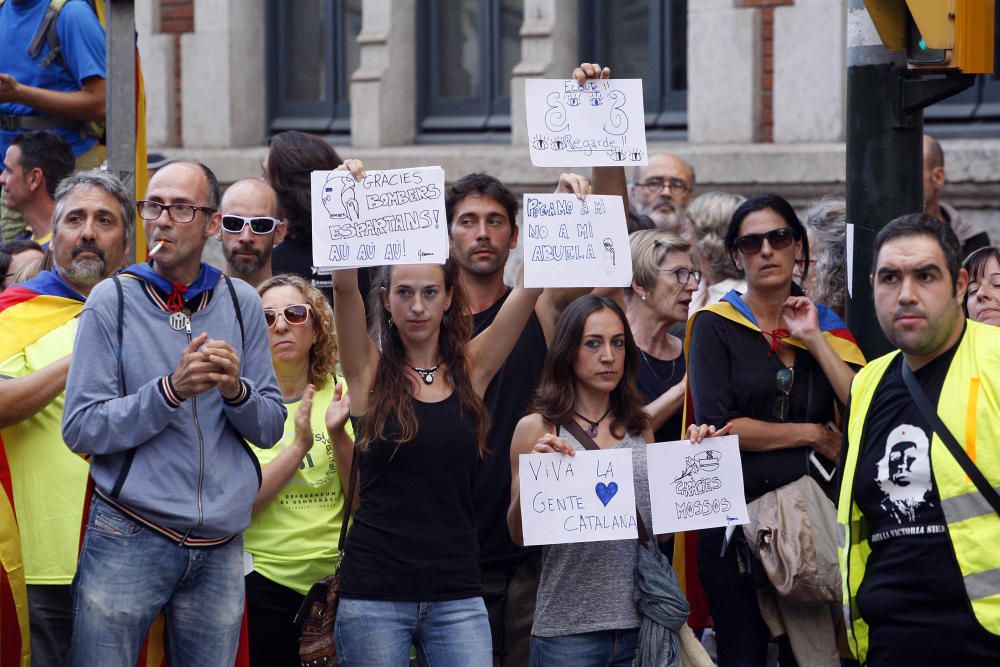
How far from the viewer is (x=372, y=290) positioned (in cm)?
548

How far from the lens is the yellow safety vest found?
174 inches

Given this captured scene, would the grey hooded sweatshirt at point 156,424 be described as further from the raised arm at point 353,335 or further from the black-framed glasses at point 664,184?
the black-framed glasses at point 664,184

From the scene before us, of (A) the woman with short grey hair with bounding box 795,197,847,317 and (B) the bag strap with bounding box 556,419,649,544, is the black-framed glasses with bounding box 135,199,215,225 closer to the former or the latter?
(B) the bag strap with bounding box 556,419,649,544

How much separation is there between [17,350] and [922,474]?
9.44 ft

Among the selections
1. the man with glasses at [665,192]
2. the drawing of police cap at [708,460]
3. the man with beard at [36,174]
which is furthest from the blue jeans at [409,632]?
the man with glasses at [665,192]

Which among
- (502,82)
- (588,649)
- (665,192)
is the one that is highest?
(502,82)

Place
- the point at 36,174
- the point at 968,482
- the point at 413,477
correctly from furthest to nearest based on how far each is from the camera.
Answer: the point at 36,174 → the point at 413,477 → the point at 968,482

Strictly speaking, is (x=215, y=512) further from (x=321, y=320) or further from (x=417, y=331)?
(x=321, y=320)

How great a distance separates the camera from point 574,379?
5555mm

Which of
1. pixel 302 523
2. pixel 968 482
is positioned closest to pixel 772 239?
pixel 968 482

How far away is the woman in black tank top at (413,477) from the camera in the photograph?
16.3 ft

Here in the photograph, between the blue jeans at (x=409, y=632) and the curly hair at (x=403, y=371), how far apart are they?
0.50 m

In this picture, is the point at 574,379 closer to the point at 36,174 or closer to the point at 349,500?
the point at 349,500

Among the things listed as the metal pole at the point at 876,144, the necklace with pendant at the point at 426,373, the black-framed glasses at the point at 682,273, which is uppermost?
the metal pole at the point at 876,144
